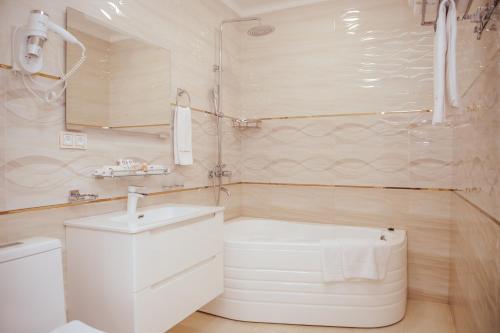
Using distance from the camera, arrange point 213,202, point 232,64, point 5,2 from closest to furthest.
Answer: point 5,2 → point 213,202 → point 232,64

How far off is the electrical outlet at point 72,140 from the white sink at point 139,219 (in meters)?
0.39

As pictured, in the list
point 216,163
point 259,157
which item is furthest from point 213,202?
point 259,157

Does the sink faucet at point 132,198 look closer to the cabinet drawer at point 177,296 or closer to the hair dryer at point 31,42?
the cabinet drawer at point 177,296

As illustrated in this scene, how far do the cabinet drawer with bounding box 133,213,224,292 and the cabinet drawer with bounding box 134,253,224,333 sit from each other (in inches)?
1.9

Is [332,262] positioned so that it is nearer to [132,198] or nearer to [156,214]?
[156,214]

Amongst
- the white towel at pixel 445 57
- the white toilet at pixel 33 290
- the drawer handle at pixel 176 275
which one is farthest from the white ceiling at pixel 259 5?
the white toilet at pixel 33 290

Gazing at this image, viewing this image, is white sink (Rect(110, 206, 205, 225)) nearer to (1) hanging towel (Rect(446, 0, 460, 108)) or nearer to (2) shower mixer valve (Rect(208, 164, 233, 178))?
(2) shower mixer valve (Rect(208, 164, 233, 178))

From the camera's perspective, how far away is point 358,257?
7.64 ft

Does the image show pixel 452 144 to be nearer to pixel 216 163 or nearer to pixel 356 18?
pixel 356 18

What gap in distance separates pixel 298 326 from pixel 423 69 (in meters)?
2.32

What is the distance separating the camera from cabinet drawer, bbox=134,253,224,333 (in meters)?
1.60

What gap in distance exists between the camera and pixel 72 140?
1773 millimetres

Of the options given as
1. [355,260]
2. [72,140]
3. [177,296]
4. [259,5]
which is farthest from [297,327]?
[259,5]

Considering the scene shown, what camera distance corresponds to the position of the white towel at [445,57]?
1.38m
